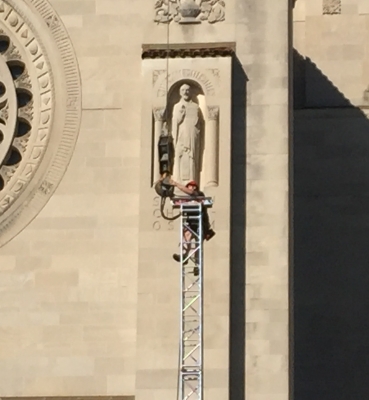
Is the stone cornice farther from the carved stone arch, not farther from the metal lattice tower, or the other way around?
the metal lattice tower

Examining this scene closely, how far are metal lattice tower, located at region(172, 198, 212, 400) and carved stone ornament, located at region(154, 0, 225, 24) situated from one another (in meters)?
2.77

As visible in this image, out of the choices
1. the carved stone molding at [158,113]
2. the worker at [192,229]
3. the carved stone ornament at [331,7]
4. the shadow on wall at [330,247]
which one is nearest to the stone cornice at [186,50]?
the carved stone molding at [158,113]

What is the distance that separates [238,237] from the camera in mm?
25141

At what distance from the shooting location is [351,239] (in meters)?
29.0

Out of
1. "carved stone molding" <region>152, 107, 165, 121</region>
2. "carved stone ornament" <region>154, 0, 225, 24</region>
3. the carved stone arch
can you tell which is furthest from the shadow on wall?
"carved stone molding" <region>152, 107, 165, 121</region>

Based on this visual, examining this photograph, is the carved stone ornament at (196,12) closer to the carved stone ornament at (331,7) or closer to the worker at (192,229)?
the worker at (192,229)

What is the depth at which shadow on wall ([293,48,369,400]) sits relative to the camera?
93.4ft

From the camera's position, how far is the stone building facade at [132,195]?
81.3 feet

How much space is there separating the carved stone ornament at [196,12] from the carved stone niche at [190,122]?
85 centimetres

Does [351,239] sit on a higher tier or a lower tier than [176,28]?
lower

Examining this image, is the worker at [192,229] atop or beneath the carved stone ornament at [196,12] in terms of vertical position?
beneath

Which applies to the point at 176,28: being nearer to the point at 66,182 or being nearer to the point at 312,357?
the point at 66,182

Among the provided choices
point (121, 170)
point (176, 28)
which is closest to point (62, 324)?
point (121, 170)

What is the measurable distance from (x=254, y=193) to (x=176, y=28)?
2592mm
